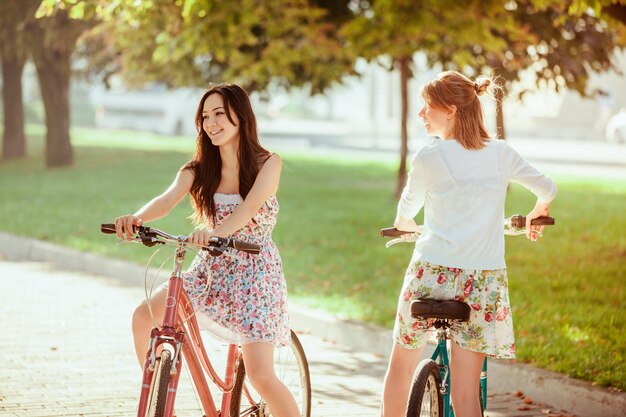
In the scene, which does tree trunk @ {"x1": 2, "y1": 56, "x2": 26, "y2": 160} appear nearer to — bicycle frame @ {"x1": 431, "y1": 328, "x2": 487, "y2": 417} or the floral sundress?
the floral sundress

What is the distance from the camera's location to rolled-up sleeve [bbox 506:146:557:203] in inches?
196

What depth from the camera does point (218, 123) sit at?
5.32 m

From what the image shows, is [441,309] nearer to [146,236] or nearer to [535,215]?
[535,215]

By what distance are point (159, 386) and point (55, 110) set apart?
2425cm

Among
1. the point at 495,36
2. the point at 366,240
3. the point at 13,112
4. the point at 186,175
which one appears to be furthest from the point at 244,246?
the point at 13,112

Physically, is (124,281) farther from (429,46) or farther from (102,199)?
(102,199)

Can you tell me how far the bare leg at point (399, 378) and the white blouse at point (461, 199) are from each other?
406 mm

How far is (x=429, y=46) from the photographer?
16922mm

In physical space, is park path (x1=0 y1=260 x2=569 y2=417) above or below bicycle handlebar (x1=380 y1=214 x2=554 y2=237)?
below

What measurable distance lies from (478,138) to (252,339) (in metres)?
1.23

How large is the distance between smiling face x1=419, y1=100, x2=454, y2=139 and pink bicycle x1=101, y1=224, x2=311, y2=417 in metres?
0.89

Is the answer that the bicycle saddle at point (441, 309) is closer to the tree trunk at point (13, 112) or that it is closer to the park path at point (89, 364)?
the park path at point (89, 364)

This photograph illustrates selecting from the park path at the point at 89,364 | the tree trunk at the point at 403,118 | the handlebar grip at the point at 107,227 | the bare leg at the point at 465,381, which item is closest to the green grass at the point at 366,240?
the tree trunk at the point at 403,118

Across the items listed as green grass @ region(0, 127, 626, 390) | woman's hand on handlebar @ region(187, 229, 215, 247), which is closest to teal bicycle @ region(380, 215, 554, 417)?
woman's hand on handlebar @ region(187, 229, 215, 247)
